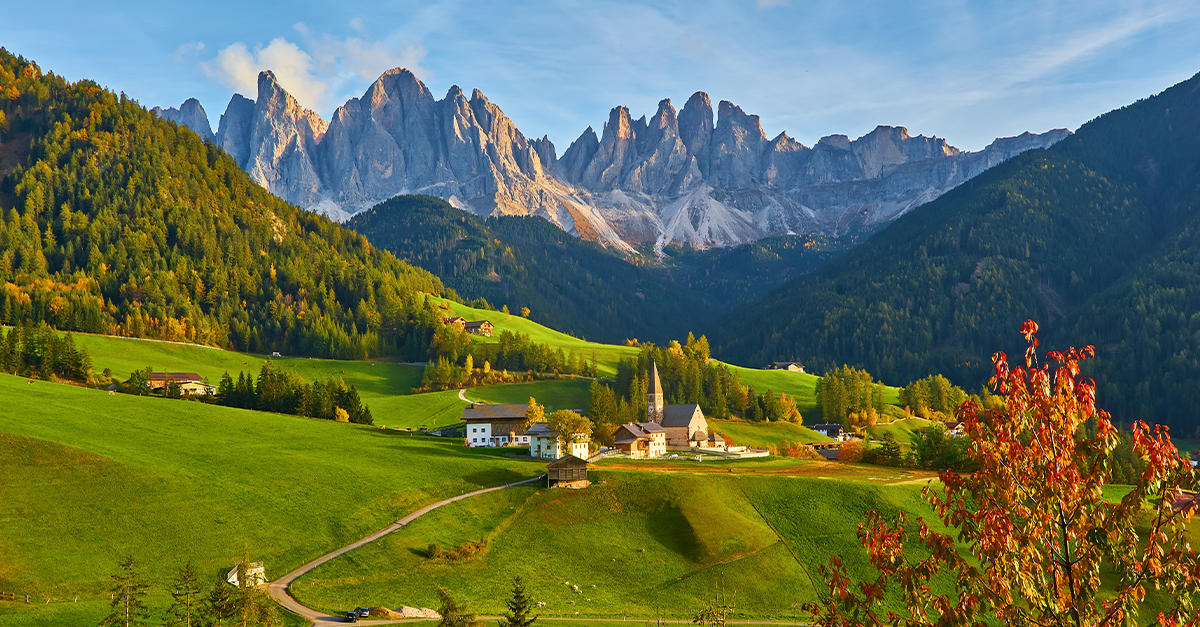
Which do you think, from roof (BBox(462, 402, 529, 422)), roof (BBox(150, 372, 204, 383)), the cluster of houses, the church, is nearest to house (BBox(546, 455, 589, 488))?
the cluster of houses

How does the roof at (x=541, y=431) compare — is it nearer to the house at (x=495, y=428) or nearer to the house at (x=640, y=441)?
the house at (x=495, y=428)

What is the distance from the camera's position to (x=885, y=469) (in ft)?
371

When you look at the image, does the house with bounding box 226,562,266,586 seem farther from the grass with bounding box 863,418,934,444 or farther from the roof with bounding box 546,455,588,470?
the grass with bounding box 863,418,934,444

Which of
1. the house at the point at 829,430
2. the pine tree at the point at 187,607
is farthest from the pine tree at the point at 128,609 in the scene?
the house at the point at 829,430

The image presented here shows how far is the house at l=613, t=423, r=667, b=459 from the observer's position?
398ft

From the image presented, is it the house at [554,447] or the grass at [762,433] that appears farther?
the grass at [762,433]

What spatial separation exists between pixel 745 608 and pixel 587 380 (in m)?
127

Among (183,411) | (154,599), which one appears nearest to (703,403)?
(183,411)

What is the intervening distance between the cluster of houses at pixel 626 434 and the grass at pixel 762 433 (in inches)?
305

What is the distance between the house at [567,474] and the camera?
297 ft

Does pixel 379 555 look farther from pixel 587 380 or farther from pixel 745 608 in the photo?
pixel 587 380

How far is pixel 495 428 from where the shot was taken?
5138 inches

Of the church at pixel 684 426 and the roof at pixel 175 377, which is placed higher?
the roof at pixel 175 377

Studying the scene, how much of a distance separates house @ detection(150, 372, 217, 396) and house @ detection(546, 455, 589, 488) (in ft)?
260
